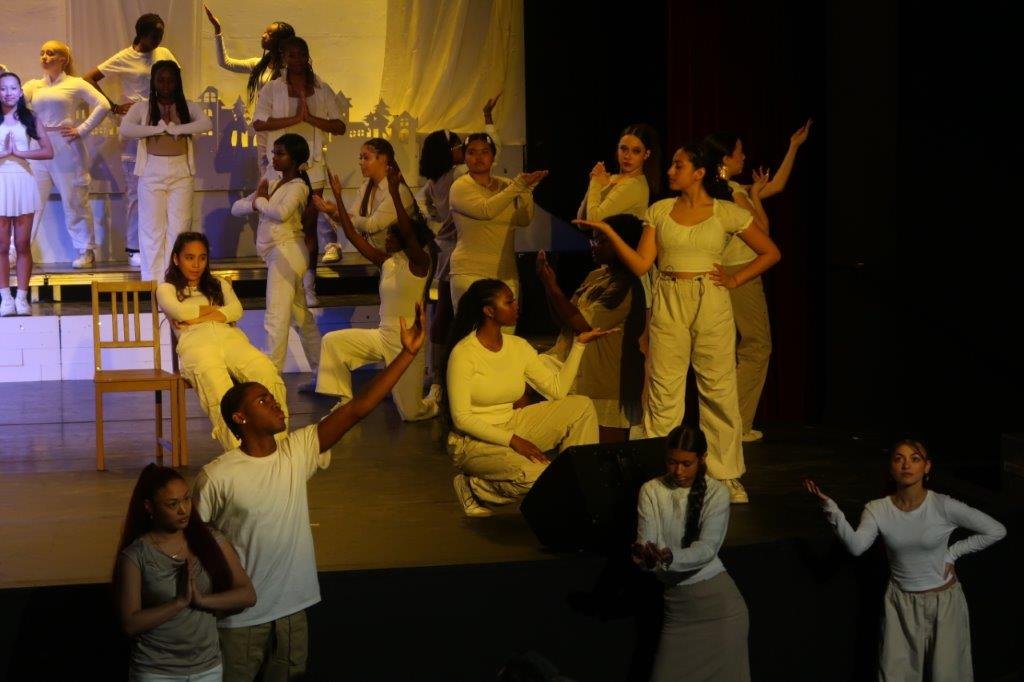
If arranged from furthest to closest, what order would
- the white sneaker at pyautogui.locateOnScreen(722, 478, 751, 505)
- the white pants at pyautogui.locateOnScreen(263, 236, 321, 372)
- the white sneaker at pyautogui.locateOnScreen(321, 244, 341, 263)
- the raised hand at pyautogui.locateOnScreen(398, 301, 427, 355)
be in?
the white sneaker at pyautogui.locateOnScreen(321, 244, 341, 263) < the white pants at pyautogui.locateOnScreen(263, 236, 321, 372) < the white sneaker at pyautogui.locateOnScreen(722, 478, 751, 505) < the raised hand at pyautogui.locateOnScreen(398, 301, 427, 355)

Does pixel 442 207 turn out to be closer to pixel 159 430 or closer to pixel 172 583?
pixel 159 430

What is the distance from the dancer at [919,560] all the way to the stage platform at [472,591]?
33cm

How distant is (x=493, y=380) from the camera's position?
5449mm

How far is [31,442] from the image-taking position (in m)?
7.16

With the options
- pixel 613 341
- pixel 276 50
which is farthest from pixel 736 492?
pixel 276 50

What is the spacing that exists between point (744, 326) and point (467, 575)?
2413 millimetres

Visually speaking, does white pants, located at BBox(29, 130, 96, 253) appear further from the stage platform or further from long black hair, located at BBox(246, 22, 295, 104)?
the stage platform

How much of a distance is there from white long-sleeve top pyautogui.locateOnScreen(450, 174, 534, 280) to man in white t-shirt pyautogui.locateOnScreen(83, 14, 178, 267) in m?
3.83

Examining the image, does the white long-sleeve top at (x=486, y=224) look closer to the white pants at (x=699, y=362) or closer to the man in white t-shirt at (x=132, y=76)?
the white pants at (x=699, y=362)

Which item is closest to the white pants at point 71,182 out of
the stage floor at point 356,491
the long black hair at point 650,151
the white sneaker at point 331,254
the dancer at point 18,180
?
the dancer at point 18,180

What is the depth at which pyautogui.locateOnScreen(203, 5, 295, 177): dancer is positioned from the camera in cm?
1002

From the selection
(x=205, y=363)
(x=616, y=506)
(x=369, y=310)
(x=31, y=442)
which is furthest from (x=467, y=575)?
(x=369, y=310)

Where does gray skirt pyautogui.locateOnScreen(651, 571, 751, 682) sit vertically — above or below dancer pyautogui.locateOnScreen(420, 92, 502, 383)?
below

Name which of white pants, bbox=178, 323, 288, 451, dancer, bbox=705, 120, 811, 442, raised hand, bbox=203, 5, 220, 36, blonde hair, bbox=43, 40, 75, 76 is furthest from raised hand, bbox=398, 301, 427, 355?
raised hand, bbox=203, 5, 220, 36
